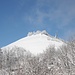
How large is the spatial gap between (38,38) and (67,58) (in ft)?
462

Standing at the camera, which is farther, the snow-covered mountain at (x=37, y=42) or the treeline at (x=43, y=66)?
the snow-covered mountain at (x=37, y=42)

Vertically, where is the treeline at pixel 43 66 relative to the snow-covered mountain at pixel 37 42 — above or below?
below

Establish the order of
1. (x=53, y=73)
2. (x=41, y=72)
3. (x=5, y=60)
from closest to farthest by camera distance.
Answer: (x=41, y=72) → (x=53, y=73) → (x=5, y=60)

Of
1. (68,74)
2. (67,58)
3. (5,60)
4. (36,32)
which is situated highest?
(36,32)

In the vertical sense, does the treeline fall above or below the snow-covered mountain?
below

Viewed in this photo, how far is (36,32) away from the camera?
18562 cm

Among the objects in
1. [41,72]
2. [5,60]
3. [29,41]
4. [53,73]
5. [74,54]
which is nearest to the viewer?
[41,72]

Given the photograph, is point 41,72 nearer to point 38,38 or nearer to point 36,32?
point 38,38

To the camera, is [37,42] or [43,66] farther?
[37,42]

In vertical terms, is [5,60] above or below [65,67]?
above

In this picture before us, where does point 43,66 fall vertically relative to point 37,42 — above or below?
below

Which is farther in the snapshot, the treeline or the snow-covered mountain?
the snow-covered mountain

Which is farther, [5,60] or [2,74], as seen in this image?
[5,60]

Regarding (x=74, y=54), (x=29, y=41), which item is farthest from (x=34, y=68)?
(x=29, y=41)
